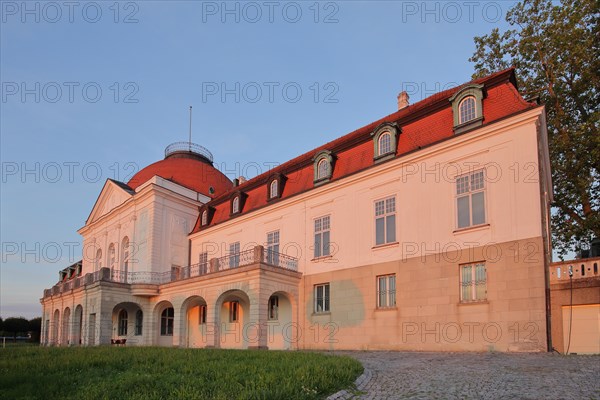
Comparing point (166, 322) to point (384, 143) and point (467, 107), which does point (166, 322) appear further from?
point (467, 107)

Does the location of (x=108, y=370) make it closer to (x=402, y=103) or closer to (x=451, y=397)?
(x=451, y=397)

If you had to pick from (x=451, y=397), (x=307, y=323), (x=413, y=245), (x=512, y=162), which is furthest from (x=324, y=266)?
(x=451, y=397)

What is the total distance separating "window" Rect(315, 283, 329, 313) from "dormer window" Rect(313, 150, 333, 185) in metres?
4.97

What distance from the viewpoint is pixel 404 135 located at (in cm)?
2112

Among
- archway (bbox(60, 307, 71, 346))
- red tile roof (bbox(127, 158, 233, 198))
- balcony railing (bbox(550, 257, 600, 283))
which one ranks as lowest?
archway (bbox(60, 307, 71, 346))

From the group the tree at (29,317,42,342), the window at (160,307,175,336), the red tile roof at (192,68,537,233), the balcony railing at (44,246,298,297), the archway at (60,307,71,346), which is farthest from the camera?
the tree at (29,317,42,342)

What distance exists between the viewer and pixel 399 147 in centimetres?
2102

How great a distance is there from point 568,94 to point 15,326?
A: 6228cm

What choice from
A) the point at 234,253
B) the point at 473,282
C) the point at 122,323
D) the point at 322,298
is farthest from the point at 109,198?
the point at 473,282

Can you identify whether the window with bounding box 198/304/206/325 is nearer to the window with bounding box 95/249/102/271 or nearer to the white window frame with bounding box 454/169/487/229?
the window with bounding box 95/249/102/271

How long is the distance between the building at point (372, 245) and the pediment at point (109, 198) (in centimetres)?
223

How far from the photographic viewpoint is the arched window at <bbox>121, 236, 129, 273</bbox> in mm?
34344

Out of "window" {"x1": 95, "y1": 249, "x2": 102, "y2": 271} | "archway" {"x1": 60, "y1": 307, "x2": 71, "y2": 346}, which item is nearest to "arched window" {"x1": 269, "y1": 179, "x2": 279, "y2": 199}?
"window" {"x1": 95, "y1": 249, "x2": 102, "y2": 271}

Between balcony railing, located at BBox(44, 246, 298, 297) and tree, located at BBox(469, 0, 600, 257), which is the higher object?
tree, located at BBox(469, 0, 600, 257)
